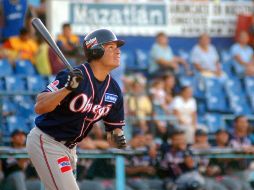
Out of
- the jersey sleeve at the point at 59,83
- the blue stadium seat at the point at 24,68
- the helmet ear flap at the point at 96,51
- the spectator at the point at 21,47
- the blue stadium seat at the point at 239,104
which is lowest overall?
the blue stadium seat at the point at 239,104

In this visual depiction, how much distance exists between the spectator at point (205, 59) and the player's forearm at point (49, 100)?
855 cm

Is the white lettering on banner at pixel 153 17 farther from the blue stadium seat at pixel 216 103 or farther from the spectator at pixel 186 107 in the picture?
the spectator at pixel 186 107

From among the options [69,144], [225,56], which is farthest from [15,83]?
[69,144]

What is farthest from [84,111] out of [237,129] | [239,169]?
[237,129]

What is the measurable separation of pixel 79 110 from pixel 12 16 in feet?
21.1

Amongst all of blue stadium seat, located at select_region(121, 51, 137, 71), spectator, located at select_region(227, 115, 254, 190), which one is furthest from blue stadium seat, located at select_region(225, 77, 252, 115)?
spectator, located at select_region(227, 115, 254, 190)

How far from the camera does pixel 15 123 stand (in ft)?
35.6

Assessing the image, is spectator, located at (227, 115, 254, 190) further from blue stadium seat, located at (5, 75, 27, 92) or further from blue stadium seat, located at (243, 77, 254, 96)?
blue stadium seat, located at (5, 75, 27, 92)

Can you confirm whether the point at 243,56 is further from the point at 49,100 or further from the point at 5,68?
the point at 49,100

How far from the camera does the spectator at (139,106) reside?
Result: 11.5m

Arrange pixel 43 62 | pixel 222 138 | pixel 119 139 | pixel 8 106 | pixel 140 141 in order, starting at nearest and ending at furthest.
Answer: pixel 119 139
pixel 8 106
pixel 140 141
pixel 222 138
pixel 43 62

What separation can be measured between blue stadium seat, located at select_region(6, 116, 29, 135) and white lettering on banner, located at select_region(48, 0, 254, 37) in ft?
12.6

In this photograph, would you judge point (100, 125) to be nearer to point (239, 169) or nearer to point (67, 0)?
point (239, 169)

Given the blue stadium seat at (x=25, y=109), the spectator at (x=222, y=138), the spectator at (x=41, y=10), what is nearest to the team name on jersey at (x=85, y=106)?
the blue stadium seat at (x=25, y=109)
